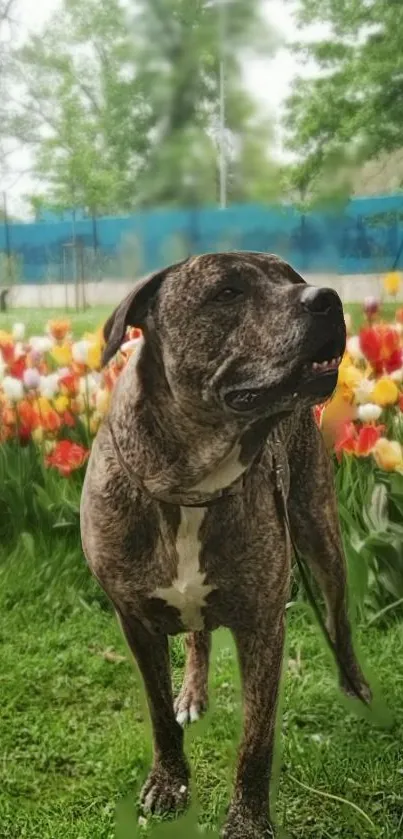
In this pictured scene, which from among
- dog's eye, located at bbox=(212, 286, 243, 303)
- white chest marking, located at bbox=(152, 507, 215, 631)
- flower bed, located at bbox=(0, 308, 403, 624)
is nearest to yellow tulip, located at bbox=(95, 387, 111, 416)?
flower bed, located at bbox=(0, 308, 403, 624)

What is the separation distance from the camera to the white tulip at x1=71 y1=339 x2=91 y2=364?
128cm

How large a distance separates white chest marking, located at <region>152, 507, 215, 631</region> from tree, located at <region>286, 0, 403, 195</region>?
0.58 m

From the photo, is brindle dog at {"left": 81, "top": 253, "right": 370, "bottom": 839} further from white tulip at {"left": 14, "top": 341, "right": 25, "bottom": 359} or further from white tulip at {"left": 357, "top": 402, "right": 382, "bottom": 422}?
white tulip at {"left": 14, "top": 341, "right": 25, "bottom": 359}

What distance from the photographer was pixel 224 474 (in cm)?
78

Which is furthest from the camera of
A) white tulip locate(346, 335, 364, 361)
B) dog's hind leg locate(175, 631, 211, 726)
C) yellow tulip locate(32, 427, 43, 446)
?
yellow tulip locate(32, 427, 43, 446)

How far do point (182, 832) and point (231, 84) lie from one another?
0.89 meters

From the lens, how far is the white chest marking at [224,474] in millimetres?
773

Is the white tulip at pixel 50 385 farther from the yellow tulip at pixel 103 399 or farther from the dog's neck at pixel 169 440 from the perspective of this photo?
the dog's neck at pixel 169 440

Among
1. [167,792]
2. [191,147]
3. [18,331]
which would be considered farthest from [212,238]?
[167,792]

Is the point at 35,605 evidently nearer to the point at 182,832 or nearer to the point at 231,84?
the point at 182,832

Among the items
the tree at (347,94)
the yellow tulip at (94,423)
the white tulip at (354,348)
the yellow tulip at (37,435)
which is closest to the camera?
the tree at (347,94)

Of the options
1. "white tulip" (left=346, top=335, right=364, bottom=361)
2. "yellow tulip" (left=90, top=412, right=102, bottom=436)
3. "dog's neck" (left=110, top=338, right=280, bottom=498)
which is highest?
"dog's neck" (left=110, top=338, right=280, bottom=498)

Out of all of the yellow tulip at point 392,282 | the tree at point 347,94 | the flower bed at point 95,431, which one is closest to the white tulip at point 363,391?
the flower bed at point 95,431

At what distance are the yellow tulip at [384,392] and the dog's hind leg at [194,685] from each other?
443mm
